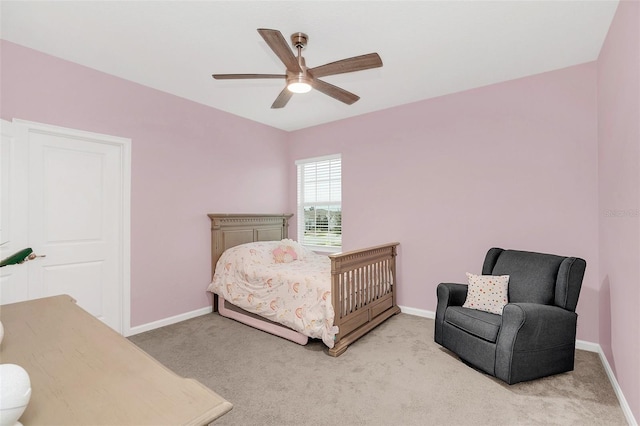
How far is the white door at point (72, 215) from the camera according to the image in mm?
2531

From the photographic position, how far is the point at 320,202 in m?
4.82

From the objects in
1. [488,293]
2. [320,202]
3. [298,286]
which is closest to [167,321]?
[298,286]

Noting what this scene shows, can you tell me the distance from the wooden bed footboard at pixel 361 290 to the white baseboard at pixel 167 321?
194 centimetres

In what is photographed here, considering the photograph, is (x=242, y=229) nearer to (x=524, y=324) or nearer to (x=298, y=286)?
(x=298, y=286)

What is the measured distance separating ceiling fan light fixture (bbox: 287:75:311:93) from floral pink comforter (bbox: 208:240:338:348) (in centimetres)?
171

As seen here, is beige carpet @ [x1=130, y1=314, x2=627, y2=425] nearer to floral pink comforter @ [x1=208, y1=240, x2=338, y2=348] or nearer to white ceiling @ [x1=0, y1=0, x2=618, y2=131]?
floral pink comforter @ [x1=208, y1=240, x2=338, y2=348]

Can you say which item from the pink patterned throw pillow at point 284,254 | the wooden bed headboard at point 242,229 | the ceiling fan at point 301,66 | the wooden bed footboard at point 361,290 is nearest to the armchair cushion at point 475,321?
the wooden bed footboard at point 361,290

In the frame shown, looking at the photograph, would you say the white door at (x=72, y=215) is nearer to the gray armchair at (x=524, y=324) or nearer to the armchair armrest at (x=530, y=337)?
the gray armchair at (x=524, y=324)

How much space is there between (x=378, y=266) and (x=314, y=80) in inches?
84.7

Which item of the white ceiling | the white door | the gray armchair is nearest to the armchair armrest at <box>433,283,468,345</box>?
the gray armchair

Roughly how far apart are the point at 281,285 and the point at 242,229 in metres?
1.43

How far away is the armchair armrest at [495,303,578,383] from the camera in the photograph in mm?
2148

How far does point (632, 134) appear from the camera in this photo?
1.82 metres

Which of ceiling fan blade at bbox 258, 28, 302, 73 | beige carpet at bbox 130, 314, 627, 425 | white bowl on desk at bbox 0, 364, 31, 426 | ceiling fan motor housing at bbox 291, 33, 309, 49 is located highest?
ceiling fan motor housing at bbox 291, 33, 309, 49
